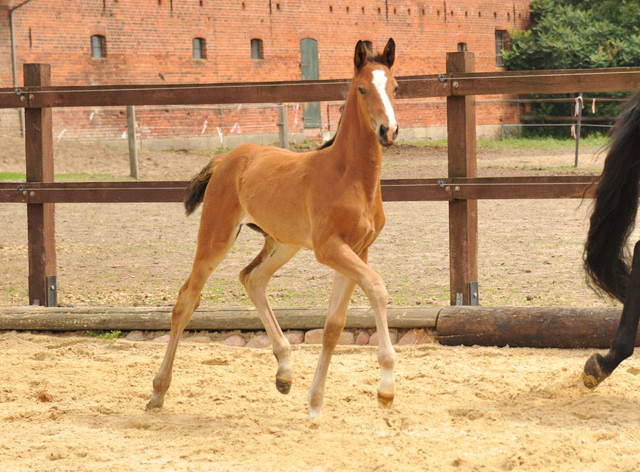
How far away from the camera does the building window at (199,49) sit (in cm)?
2858

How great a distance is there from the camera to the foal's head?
3.96 metres

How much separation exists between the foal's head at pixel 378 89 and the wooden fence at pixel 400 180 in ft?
7.07

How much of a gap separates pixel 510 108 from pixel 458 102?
29.2 meters

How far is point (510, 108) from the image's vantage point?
3472cm

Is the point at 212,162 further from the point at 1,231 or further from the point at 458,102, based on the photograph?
the point at 1,231

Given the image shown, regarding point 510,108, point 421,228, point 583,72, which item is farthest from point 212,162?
point 510,108

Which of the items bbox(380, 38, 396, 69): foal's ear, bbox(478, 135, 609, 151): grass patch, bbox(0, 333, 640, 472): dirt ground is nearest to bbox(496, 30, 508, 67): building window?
bbox(478, 135, 609, 151): grass patch

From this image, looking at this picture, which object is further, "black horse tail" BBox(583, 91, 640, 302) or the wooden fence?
the wooden fence

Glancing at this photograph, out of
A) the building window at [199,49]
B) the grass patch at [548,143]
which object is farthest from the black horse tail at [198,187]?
the building window at [199,49]

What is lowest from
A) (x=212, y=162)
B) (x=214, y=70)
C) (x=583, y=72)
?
(x=212, y=162)

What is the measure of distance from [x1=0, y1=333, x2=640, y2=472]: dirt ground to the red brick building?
17.1 meters

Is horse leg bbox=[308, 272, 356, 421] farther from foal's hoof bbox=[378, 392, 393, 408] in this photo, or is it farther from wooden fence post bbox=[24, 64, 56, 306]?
wooden fence post bbox=[24, 64, 56, 306]

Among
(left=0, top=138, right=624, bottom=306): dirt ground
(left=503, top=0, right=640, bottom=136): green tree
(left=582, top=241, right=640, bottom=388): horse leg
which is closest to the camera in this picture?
(left=582, top=241, right=640, bottom=388): horse leg

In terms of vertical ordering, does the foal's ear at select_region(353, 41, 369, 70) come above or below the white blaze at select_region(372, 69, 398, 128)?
above
